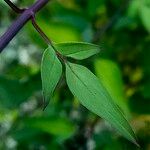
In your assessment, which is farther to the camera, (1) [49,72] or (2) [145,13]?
(2) [145,13]

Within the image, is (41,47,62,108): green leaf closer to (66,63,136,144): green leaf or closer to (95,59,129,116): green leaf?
(66,63,136,144): green leaf

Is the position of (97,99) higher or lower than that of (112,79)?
higher

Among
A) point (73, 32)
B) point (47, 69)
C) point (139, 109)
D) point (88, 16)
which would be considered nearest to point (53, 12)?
point (88, 16)

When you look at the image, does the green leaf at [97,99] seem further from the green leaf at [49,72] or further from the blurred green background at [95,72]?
the blurred green background at [95,72]

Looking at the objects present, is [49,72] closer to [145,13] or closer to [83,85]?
[83,85]

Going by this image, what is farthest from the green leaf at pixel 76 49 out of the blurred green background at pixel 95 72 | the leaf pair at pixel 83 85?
the blurred green background at pixel 95 72

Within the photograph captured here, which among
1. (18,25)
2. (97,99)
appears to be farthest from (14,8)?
(97,99)
